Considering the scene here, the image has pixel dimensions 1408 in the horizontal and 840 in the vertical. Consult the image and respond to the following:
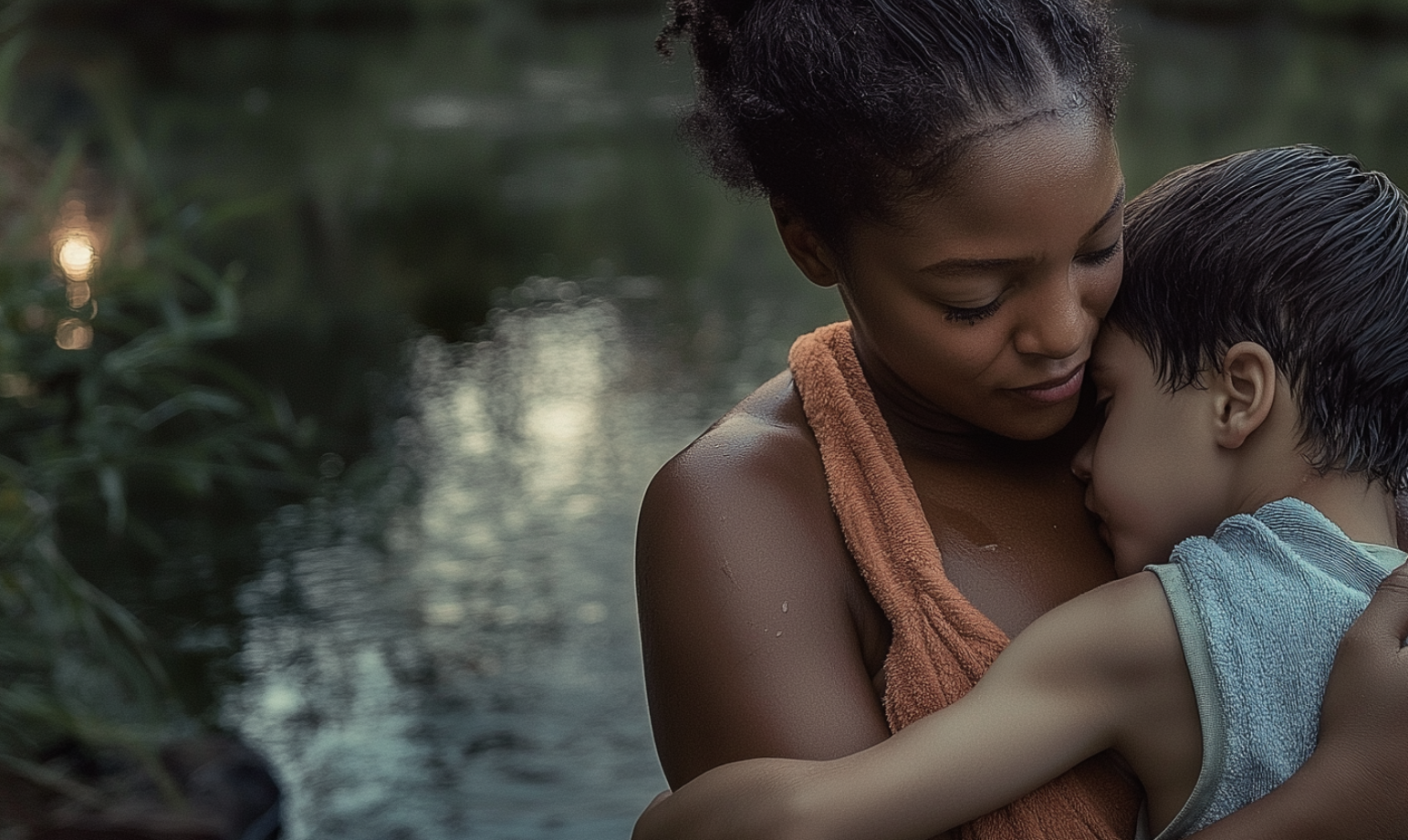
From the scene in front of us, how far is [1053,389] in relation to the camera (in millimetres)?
1415

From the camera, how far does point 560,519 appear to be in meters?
5.58

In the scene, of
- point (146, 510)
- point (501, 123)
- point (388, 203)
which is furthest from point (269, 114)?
point (146, 510)

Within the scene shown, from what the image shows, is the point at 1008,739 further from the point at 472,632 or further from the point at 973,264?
the point at 472,632

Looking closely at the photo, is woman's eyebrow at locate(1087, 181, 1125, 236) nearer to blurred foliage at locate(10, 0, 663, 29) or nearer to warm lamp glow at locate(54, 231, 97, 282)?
warm lamp glow at locate(54, 231, 97, 282)

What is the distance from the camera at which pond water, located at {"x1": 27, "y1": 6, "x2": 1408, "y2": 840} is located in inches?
171

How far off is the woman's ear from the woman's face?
3 cm

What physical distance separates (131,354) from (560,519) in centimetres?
244

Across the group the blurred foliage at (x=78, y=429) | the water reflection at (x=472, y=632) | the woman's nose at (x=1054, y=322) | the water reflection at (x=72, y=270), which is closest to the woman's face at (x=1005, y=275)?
the woman's nose at (x=1054, y=322)

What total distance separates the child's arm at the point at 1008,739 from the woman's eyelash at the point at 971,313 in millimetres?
254

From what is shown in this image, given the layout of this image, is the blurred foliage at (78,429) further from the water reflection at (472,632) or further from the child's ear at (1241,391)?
the child's ear at (1241,391)

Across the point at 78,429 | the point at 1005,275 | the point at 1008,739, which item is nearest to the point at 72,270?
the point at 78,429

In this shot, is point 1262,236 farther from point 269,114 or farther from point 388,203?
point 269,114

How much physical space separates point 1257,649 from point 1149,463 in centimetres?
23

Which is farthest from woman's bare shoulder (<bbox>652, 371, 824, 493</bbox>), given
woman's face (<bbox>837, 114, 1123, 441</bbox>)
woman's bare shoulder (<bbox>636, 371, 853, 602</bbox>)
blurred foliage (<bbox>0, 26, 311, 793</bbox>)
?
blurred foliage (<bbox>0, 26, 311, 793</bbox>)
